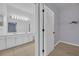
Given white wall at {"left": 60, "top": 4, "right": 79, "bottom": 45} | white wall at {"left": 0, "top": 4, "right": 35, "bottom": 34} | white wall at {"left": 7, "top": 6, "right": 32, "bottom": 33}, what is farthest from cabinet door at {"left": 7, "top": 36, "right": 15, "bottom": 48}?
white wall at {"left": 60, "top": 4, "right": 79, "bottom": 45}

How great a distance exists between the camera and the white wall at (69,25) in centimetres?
544

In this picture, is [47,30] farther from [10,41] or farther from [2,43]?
[2,43]

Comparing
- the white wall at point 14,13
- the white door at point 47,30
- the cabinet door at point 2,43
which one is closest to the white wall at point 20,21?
the white wall at point 14,13

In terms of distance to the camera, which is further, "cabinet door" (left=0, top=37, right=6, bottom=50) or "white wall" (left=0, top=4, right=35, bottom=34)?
"white wall" (left=0, top=4, right=35, bottom=34)

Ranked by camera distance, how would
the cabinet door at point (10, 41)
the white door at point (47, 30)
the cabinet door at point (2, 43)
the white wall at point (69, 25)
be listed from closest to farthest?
the white door at point (47, 30), the cabinet door at point (2, 43), the cabinet door at point (10, 41), the white wall at point (69, 25)

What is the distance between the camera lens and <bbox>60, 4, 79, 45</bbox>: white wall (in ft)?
17.9

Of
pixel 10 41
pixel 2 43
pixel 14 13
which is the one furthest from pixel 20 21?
pixel 2 43

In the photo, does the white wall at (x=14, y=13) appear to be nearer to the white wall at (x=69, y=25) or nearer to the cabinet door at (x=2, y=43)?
the cabinet door at (x=2, y=43)

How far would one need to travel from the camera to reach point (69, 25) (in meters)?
5.80

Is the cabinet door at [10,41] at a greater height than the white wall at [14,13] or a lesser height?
lesser

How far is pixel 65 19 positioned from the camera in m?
6.01

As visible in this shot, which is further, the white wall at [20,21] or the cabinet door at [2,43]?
the white wall at [20,21]

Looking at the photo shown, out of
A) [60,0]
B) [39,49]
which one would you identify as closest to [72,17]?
[60,0]

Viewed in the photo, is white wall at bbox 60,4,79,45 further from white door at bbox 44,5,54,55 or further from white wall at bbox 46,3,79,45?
white door at bbox 44,5,54,55
